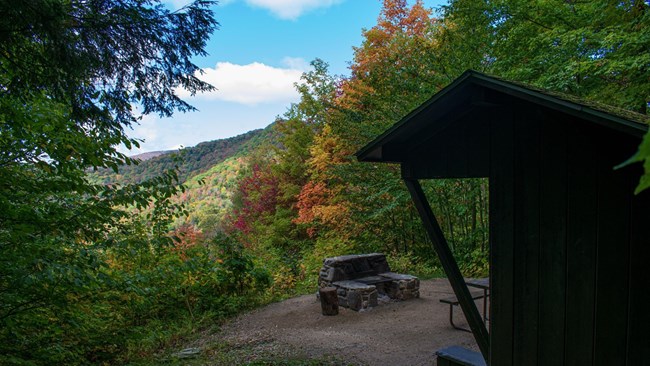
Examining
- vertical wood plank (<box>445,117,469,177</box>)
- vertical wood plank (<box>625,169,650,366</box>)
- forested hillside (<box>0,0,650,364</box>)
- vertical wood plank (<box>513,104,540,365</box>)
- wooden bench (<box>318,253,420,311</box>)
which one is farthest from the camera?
wooden bench (<box>318,253,420,311</box>)

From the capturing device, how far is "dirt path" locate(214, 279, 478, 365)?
16.3ft

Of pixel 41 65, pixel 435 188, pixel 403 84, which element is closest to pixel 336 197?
pixel 435 188

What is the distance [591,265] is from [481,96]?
1.28m

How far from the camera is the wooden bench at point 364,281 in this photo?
707cm

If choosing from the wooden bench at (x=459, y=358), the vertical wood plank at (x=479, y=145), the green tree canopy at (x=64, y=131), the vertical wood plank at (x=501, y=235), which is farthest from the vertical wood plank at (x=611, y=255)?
the green tree canopy at (x=64, y=131)

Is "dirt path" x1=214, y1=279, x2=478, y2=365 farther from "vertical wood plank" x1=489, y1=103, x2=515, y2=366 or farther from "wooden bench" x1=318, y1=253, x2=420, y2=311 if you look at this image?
"vertical wood plank" x1=489, y1=103, x2=515, y2=366

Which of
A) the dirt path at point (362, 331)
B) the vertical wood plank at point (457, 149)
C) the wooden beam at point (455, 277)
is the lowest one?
the dirt path at point (362, 331)

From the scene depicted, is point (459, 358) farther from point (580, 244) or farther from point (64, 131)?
point (64, 131)

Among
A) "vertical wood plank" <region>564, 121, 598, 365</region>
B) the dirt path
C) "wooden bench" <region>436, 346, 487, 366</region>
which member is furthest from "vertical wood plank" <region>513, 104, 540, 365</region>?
the dirt path

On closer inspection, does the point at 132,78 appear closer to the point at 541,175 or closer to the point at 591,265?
the point at 541,175

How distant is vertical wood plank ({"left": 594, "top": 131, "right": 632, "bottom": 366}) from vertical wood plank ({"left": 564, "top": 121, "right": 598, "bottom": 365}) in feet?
0.11

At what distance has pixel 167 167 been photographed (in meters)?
7.04

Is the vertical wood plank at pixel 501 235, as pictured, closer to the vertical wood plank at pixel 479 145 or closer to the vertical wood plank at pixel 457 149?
the vertical wood plank at pixel 479 145

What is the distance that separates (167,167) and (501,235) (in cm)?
605
